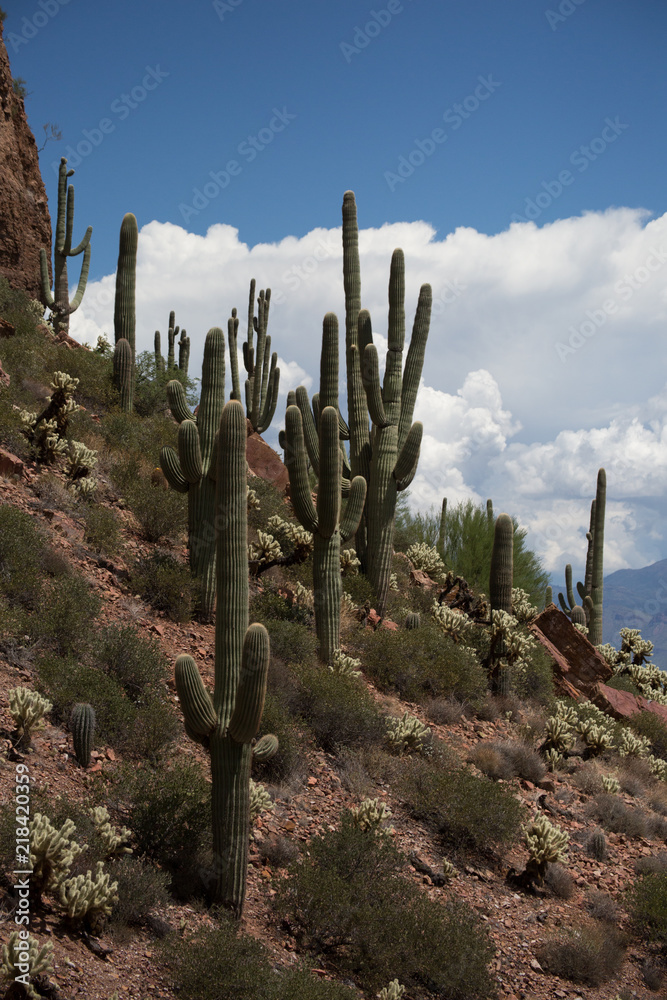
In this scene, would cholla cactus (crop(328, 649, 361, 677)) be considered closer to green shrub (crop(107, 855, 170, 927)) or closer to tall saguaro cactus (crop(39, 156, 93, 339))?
green shrub (crop(107, 855, 170, 927))

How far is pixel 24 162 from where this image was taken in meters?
22.6

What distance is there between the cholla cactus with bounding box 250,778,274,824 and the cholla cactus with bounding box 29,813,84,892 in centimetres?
215

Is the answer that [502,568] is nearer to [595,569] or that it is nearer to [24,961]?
[595,569]

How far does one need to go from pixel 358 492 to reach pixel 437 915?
6.24 meters

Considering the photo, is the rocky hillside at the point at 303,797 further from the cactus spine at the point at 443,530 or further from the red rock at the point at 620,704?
the cactus spine at the point at 443,530

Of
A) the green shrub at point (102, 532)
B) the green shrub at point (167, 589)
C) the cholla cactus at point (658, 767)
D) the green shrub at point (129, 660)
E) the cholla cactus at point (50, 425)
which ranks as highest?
the cholla cactus at point (50, 425)

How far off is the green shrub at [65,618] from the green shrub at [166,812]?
172 cm

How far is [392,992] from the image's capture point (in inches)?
225

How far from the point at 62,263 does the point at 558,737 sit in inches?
711

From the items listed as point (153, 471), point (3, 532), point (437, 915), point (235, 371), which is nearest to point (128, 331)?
point (153, 471)

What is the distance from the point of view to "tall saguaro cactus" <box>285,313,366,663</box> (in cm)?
1045

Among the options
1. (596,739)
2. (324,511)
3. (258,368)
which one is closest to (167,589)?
(324,511)

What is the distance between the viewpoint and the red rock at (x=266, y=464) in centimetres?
1777

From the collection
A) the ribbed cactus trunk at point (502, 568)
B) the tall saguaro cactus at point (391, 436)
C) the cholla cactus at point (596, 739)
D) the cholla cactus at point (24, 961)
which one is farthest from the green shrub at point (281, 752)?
the ribbed cactus trunk at point (502, 568)
